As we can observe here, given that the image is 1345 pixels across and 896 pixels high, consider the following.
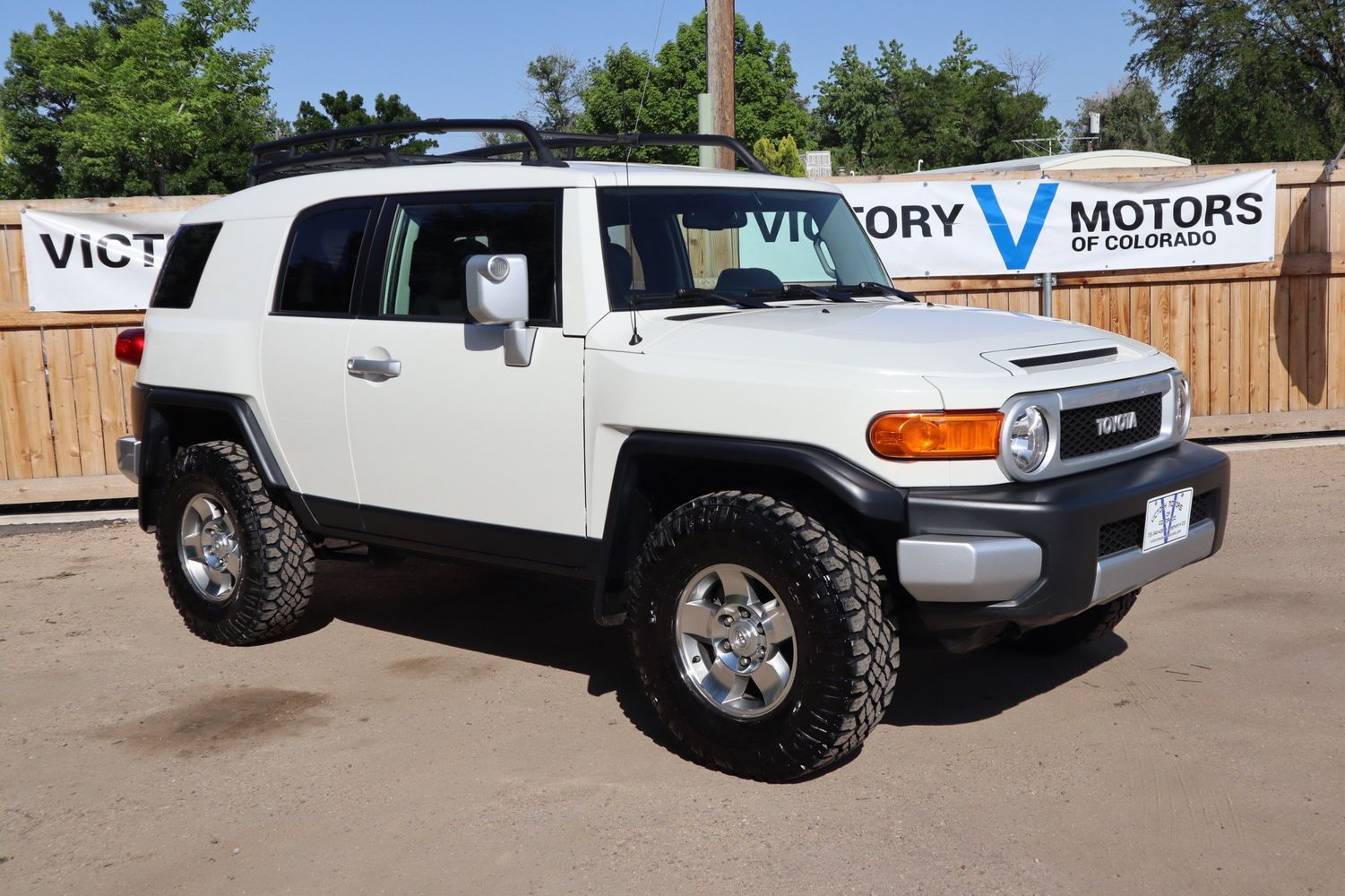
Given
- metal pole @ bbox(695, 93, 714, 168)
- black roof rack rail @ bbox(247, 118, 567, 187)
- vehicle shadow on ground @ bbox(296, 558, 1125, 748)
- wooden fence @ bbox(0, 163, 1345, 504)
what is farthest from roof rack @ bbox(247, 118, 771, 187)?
wooden fence @ bbox(0, 163, 1345, 504)

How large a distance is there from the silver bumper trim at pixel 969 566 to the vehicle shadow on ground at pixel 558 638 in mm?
703

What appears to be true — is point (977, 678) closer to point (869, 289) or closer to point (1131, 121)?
point (869, 289)

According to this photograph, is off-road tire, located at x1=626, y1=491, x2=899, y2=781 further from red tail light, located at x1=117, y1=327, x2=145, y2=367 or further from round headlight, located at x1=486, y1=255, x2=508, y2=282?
red tail light, located at x1=117, y1=327, x2=145, y2=367

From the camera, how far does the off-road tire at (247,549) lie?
220 inches

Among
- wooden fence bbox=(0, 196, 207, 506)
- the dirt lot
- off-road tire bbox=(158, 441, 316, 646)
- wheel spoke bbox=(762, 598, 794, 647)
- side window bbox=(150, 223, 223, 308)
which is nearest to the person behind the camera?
the dirt lot

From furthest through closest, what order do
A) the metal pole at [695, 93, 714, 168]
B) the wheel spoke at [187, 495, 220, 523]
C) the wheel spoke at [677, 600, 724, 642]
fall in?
the metal pole at [695, 93, 714, 168]
the wheel spoke at [187, 495, 220, 523]
the wheel spoke at [677, 600, 724, 642]

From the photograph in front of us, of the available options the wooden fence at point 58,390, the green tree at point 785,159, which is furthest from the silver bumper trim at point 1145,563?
the green tree at point 785,159

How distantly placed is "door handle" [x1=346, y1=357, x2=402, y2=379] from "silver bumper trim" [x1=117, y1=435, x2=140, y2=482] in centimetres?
158

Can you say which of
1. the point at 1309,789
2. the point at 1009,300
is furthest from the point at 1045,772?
the point at 1009,300

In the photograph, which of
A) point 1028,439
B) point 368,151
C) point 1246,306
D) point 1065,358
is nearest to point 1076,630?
point 1065,358

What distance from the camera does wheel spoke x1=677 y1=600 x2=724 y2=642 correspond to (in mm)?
4203

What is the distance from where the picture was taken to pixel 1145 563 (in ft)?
13.5

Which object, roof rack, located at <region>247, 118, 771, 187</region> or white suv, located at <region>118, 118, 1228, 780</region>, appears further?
roof rack, located at <region>247, 118, 771, 187</region>

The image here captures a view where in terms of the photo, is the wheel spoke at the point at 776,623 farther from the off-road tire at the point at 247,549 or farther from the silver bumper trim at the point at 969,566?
the off-road tire at the point at 247,549
